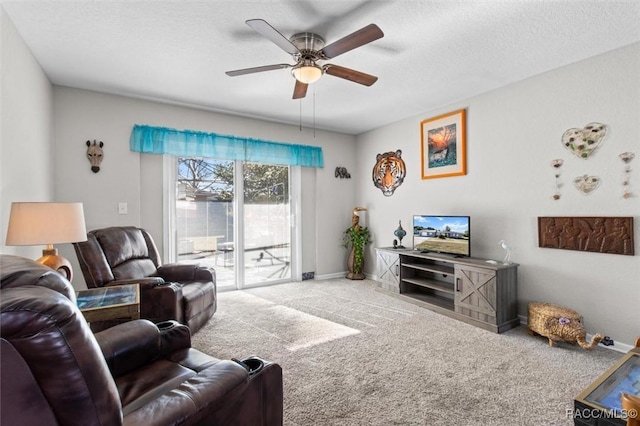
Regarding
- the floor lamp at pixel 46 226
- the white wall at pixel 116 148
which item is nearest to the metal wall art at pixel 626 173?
the white wall at pixel 116 148

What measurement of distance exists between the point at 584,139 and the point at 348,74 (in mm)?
2239

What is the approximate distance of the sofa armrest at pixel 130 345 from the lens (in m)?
1.38

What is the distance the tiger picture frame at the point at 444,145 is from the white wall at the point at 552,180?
90mm

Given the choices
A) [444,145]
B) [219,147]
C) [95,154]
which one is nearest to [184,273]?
[95,154]

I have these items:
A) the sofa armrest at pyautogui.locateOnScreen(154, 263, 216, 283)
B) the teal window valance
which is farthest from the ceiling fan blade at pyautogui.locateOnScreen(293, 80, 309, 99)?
the sofa armrest at pyautogui.locateOnScreen(154, 263, 216, 283)

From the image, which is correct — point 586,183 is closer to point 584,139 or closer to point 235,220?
point 584,139

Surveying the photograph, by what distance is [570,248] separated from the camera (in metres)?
2.88

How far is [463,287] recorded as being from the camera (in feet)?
10.8

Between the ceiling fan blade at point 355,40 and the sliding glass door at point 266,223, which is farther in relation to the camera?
the sliding glass door at point 266,223

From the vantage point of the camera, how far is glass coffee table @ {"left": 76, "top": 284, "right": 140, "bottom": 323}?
184cm

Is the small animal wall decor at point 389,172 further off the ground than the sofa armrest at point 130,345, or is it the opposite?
the small animal wall decor at point 389,172

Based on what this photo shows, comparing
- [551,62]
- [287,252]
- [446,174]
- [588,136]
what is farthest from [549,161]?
[287,252]

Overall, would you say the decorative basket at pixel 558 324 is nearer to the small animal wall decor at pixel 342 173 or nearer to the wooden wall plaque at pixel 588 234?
the wooden wall plaque at pixel 588 234

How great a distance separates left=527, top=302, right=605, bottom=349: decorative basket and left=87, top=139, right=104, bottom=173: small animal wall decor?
481cm
